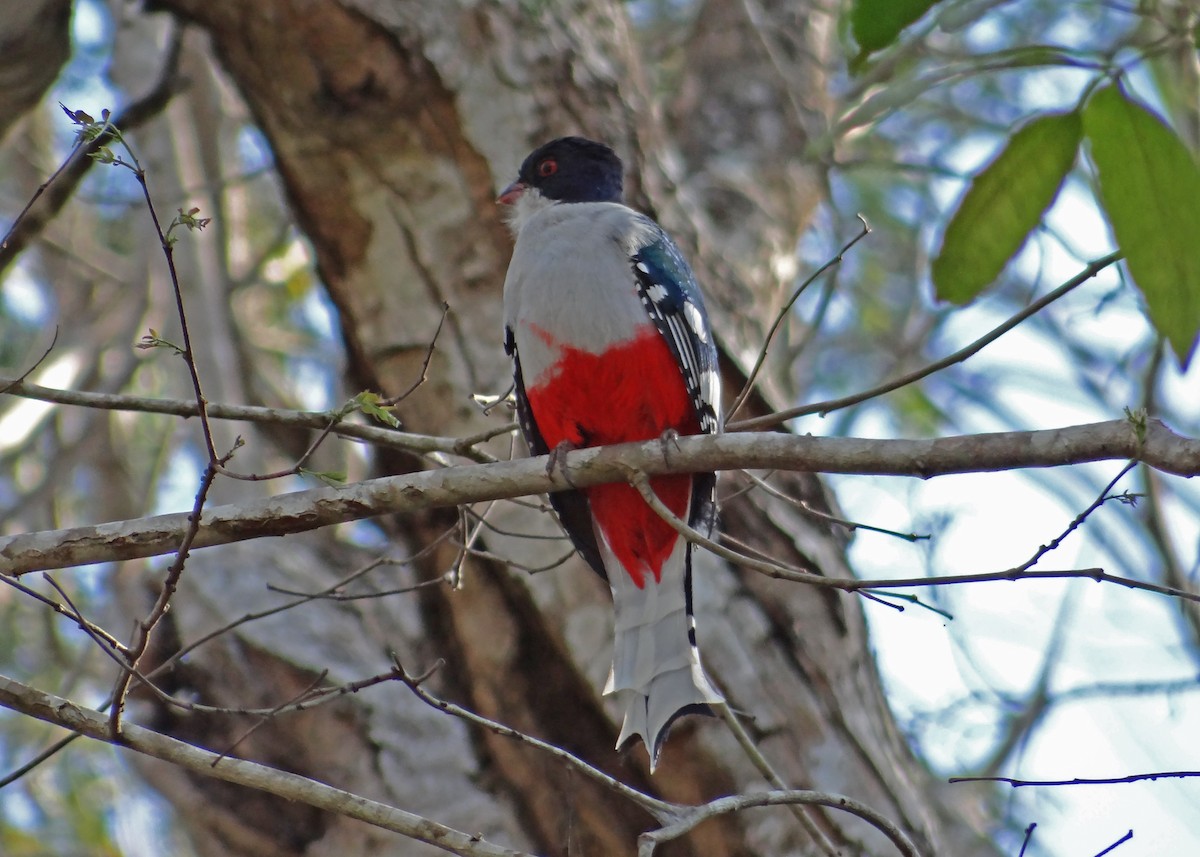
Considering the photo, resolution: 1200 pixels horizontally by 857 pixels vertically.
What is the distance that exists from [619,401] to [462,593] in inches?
53.3

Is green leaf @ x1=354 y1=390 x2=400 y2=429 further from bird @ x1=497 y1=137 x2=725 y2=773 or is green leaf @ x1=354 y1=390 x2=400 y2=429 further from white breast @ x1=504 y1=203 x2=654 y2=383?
white breast @ x1=504 y1=203 x2=654 y2=383

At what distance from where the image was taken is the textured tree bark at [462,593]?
4070 mm

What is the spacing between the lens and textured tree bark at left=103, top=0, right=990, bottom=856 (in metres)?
4.07

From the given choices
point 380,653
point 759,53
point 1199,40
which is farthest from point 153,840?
point 1199,40

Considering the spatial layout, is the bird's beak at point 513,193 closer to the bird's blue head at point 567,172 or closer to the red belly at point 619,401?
the bird's blue head at point 567,172

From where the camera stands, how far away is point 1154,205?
Answer: 208 centimetres

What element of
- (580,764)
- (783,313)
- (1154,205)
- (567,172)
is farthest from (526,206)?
(1154,205)

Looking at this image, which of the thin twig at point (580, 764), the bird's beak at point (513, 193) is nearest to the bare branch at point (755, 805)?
the thin twig at point (580, 764)

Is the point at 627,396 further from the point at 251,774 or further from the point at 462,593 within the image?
the point at 251,774

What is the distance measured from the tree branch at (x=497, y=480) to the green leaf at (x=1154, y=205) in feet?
0.95

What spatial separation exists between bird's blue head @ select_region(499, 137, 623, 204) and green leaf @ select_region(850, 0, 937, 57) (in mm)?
2097

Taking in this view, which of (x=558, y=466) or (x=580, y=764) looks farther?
(x=558, y=466)

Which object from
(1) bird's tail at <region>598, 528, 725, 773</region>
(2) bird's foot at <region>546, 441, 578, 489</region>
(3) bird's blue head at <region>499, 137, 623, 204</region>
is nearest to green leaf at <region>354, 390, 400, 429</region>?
(2) bird's foot at <region>546, 441, 578, 489</region>

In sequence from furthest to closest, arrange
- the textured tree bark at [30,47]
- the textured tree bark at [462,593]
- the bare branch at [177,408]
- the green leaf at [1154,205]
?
→ the textured tree bark at [30,47] → the textured tree bark at [462,593] → the bare branch at [177,408] → the green leaf at [1154,205]
